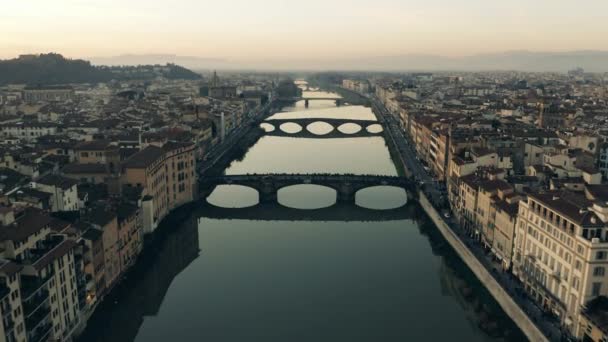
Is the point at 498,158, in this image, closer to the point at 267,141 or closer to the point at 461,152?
the point at 461,152

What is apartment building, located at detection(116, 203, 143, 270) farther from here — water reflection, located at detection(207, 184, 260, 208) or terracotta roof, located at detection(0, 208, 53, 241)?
water reflection, located at detection(207, 184, 260, 208)

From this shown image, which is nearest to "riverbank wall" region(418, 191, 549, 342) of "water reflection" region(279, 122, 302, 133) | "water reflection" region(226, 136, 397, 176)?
"water reflection" region(226, 136, 397, 176)

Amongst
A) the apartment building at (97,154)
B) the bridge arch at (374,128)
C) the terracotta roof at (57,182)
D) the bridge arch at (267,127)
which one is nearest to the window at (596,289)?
the terracotta roof at (57,182)

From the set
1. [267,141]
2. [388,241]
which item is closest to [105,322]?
[388,241]

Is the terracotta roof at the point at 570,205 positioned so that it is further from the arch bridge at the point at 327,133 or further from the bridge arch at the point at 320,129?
the bridge arch at the point at 320,129

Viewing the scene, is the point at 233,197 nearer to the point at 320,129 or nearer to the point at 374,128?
the point at 374,128
